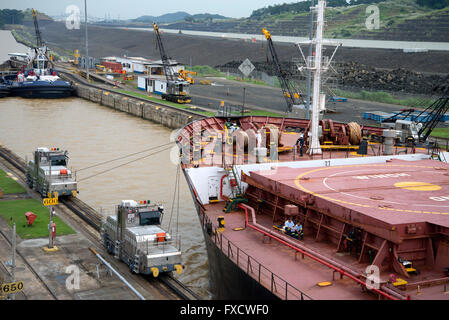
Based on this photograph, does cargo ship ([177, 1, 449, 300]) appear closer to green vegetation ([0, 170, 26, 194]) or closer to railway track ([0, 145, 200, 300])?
railway track ([0, 145, 200, 300])

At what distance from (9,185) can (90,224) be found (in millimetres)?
10976

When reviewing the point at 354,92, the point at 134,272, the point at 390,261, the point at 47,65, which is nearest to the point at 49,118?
the point at 47,65

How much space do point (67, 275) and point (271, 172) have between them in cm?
977

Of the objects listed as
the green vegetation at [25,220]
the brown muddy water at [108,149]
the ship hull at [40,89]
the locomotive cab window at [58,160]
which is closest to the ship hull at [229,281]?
the brown muddy water at [108,149]

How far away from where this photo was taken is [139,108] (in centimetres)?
7506

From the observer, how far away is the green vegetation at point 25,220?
2875cm

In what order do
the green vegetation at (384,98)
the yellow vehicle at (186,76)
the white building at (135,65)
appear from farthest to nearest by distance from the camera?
the white building at (135,65) < the yellow vehicle at (186,76) < the green vegetation at (384,98)

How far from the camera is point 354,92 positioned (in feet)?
289

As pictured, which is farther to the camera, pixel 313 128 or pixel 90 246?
pixel 313 128

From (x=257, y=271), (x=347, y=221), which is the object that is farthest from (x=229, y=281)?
(x=347, y=221)

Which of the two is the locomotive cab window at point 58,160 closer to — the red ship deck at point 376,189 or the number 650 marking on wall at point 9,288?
the red ship deck at point 376,189

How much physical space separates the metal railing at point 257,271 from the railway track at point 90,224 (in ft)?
9.17

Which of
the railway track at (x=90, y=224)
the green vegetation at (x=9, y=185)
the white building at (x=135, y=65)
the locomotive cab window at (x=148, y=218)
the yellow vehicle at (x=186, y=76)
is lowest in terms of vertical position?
the railway track at (x=90, y=224)

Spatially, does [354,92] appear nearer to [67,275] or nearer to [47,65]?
[47,65]
